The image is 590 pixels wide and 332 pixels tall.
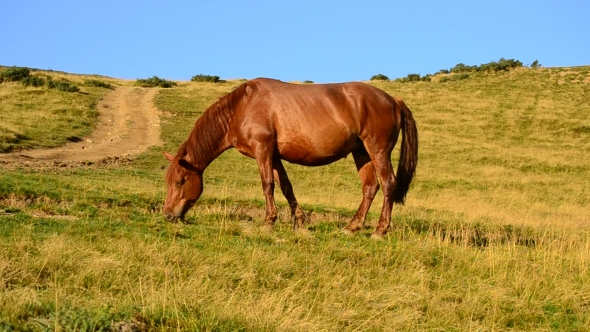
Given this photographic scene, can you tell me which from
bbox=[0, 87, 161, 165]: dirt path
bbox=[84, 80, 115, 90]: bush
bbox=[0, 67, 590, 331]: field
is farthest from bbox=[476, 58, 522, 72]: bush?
bbox=[0, 67, 590, 331]: field

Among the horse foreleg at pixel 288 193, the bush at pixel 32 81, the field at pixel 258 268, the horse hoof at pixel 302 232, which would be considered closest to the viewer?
the field at pixel 258 268

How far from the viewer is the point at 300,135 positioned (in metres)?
9.78

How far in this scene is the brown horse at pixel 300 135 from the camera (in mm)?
9781

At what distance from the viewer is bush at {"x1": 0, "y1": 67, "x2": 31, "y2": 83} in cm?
4347

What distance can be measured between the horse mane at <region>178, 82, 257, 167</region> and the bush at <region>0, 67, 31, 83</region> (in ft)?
124

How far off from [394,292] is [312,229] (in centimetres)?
401

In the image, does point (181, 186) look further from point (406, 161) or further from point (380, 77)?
point (380, 77)

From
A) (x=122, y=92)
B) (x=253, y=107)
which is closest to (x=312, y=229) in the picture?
(x=253, y=107)

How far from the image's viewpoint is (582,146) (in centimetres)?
3122

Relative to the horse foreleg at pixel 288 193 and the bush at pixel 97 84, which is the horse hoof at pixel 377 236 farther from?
the bush at pixel 97 84

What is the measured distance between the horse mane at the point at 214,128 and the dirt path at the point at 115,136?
10536 mm

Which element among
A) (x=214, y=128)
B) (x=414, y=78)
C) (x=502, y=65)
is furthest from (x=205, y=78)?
(x=214, y=128)

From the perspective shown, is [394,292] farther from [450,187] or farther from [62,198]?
[450,187]

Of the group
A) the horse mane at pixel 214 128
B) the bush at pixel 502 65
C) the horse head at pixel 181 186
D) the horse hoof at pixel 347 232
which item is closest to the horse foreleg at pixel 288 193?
the horse hoof at pixel 347 232
